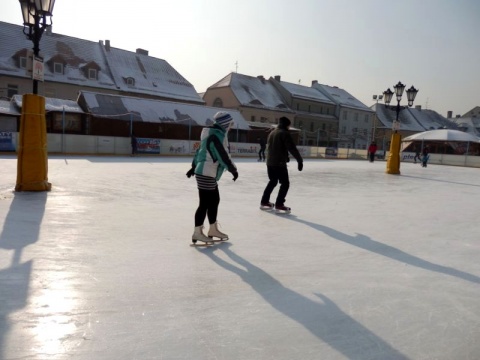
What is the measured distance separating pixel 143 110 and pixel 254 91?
23.0 metres

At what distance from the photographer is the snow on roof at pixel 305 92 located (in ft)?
162

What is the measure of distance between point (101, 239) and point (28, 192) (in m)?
3.58

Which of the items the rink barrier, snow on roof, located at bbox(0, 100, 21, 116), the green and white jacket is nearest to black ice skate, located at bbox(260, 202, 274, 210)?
the green and white jacket

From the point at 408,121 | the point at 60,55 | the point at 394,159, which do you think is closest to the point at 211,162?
the point at 394,159

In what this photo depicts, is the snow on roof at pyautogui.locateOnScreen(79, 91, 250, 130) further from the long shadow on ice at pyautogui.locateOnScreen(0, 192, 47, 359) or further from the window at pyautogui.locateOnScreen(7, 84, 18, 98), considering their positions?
the long shadow on ice at pyautogui.locateOnScreen(0, 192, 47, 359)

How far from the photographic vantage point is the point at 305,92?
51469 millimetres

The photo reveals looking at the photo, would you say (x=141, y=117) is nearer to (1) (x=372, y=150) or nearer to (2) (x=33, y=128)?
(1) (x=372, y=150)

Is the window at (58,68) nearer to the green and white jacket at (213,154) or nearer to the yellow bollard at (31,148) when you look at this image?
the yellow bollard at (31,148)

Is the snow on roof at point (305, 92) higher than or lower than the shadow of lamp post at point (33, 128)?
higher

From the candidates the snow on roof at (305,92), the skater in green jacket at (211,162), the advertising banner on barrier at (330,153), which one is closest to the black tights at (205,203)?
the skater in green jacket at (211,162)

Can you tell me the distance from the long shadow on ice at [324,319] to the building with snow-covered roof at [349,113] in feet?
163

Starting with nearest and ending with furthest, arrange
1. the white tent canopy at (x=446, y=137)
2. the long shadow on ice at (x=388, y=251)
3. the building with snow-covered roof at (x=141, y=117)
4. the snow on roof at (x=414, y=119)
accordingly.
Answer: the long shadow on ice at (x=388, y=251) < the building with snow-covered roof at (x=141, y=117) < the white tent canopy at (x=446, y=137) < the snow on roof at (x=414, y=119)

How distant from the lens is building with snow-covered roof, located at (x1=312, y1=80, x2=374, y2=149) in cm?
5309

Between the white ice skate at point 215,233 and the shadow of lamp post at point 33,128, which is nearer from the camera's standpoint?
the white ice skate at point 215,233
